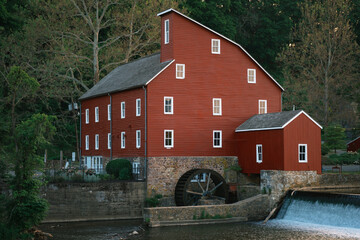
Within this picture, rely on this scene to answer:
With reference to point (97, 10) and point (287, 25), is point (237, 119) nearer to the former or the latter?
point (97, 10)

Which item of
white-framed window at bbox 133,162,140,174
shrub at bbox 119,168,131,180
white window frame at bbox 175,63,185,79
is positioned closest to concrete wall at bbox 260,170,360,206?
white-framed window at bbox 133,162,140,174

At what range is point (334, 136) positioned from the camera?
5891 centimetres

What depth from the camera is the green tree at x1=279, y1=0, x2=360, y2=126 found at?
58.6 m

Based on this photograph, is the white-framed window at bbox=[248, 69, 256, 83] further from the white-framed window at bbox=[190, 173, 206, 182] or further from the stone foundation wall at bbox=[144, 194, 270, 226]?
the stone foundation wall at bbox=[144, 194, 270, 226]

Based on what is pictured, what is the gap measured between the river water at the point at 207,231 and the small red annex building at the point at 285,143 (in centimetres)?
473

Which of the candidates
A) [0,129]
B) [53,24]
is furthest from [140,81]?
[53,24]

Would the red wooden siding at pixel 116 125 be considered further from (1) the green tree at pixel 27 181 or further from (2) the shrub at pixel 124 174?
(1) the green tree at pixel 27 181

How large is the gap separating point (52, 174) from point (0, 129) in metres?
11.2

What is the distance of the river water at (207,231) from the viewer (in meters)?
32.3

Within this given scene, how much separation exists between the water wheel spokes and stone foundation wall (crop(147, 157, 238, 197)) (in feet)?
2.13

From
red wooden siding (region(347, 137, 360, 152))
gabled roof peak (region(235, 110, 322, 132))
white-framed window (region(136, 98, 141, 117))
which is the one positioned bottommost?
Answer: red wooden siding (region(347, 137, 360, 152))

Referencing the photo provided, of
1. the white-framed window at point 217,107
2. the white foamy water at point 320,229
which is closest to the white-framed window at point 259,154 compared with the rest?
the white-framed window at point 217,107

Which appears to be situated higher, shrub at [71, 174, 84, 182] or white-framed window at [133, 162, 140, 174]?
white-framed window at [133, 162, 140, 174]

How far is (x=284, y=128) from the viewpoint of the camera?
40.3 meters
